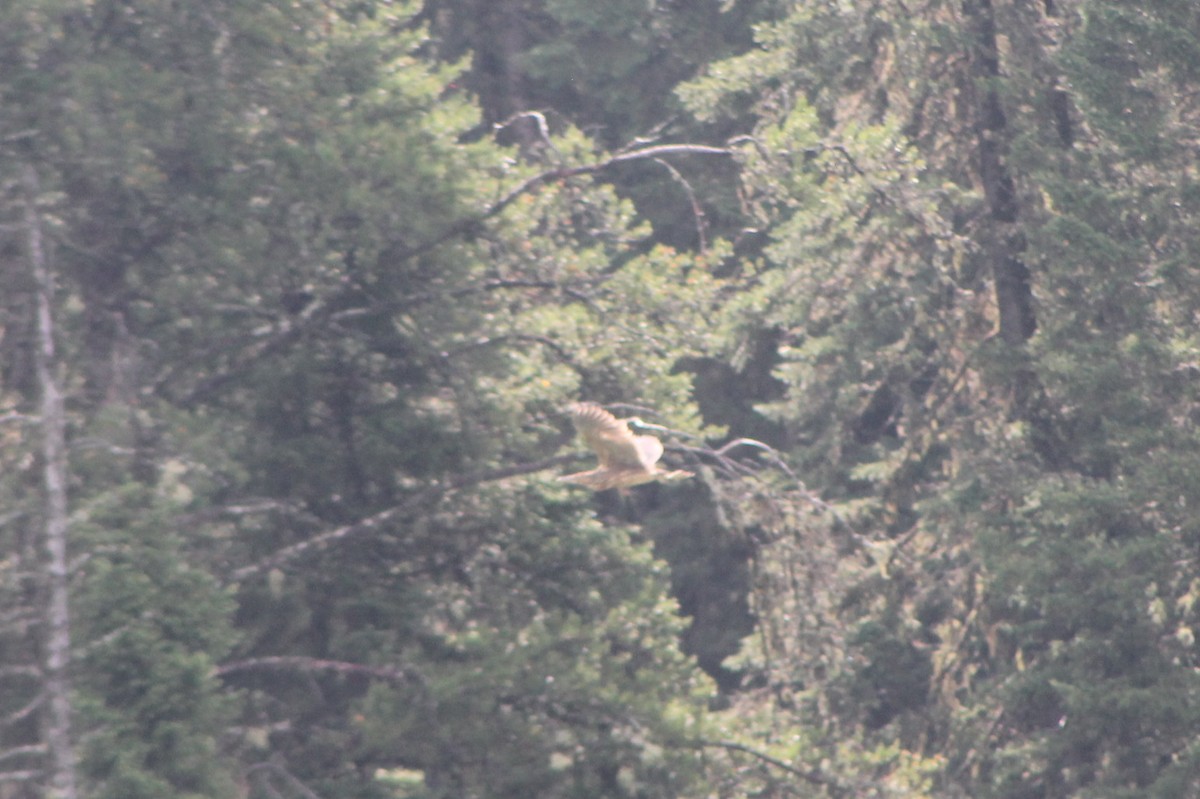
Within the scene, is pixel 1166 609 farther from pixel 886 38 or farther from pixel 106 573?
pixel 106 573

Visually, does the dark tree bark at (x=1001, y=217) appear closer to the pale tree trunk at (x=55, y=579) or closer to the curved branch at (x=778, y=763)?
the curved branch at (x=778, y=763)

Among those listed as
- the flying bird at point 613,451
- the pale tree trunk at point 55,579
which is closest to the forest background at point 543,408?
the pale tree trunk at point 55,579

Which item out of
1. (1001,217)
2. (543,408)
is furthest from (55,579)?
(1001,217)

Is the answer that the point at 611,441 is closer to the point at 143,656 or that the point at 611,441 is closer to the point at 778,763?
the point at 143,656

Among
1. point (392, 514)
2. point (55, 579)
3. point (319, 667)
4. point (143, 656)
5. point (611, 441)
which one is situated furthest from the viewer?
point (392, 514)

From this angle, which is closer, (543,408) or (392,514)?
(392,514)

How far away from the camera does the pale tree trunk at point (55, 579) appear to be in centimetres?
697

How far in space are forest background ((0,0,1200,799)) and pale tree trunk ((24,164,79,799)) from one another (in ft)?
0.07

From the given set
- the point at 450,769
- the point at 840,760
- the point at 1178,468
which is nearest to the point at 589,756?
the point at 450,769

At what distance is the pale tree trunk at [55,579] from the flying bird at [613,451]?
207cm

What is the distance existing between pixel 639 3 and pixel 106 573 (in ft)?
32.3

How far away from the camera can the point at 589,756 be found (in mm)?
8773

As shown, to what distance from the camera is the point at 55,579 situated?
698cm

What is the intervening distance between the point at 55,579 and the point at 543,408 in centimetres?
344
